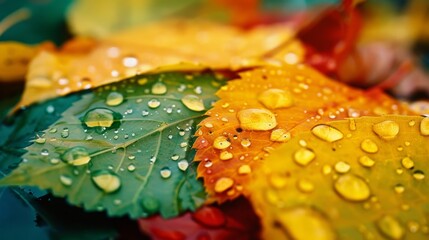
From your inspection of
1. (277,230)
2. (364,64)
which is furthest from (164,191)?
(364,64)

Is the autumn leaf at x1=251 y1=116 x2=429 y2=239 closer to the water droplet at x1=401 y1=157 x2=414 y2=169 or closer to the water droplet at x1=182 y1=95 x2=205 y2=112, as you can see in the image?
the water droplet at x1=401 y1=157 x2=414 y2=169

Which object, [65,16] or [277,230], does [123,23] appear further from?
[277,230]

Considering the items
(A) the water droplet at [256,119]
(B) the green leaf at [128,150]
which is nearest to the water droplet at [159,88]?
(B) the green leaf at [128,150]

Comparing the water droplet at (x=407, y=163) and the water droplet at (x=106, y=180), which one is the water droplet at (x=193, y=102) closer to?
the water droplet at (x=106, y=180)

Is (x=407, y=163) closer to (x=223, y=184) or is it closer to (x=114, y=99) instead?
(x=223, y=184)

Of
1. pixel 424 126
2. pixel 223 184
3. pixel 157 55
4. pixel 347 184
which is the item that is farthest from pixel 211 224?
pixel 157 55

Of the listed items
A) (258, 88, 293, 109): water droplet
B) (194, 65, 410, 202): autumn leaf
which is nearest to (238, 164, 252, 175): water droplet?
(194, 65, 410, 202): autumn leaf

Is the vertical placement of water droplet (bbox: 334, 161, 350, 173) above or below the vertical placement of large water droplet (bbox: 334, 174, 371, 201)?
above
